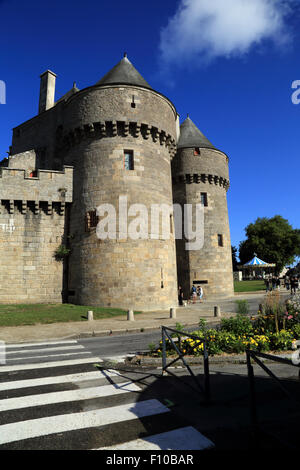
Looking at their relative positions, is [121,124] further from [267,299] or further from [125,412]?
[125,412]

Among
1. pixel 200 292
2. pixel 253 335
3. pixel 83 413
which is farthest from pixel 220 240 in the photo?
pixel 83 413

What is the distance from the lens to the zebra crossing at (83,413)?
323 centimetres

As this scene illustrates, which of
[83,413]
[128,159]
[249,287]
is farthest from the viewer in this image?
[249,287]

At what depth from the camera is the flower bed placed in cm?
677

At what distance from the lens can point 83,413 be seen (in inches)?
159

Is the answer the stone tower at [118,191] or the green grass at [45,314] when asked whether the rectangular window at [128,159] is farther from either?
the green grass at [45,314]

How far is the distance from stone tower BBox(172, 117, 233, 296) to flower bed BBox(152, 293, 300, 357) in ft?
52.5

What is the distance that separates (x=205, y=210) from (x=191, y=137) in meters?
7.58

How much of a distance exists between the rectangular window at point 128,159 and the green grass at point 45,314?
29.3 feet

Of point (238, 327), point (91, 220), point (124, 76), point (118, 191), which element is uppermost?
point (124, 76)

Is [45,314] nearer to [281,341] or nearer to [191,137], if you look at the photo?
[281,341]

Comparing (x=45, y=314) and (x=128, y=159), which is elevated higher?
(x=128, y=159)

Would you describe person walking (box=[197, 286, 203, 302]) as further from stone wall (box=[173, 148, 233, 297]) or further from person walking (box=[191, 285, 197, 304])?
stone wall (box=[173, 148, 233, 297])

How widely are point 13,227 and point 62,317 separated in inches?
299
